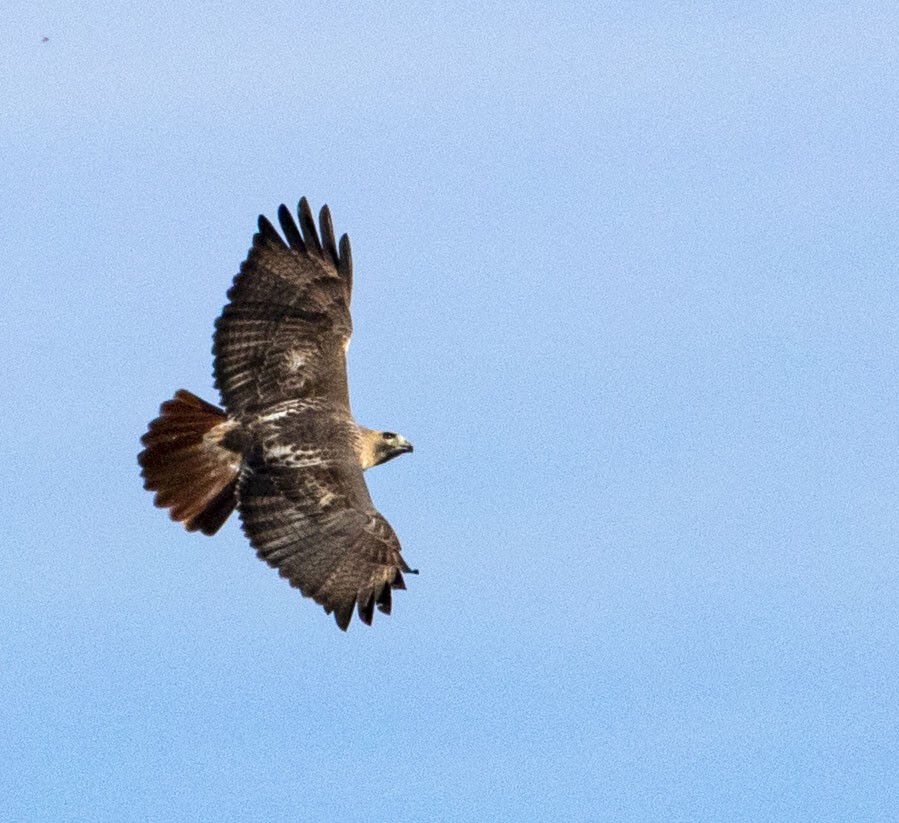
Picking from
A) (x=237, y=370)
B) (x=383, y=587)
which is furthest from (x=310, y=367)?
(x=383, y=587)

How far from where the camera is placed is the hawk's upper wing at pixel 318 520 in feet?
71.4

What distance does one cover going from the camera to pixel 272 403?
23391 mm

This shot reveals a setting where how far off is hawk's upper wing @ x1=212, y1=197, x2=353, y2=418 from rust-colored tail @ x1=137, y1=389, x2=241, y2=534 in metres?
0.34

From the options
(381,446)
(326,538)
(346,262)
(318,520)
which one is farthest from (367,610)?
(346,262)

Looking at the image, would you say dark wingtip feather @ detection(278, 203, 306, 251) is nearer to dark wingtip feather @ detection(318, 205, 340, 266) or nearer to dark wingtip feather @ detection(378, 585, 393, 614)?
dark wingtip feather @ detection(318, 205, 340, 266)

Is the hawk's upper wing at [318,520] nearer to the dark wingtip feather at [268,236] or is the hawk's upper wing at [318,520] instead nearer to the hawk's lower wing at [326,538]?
the hawk's lower wing at [326,538]

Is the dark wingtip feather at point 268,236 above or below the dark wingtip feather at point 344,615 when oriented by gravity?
above

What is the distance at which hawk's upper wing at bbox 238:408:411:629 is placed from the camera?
2175 centimetres

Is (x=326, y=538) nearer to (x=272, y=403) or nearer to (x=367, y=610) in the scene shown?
(x=367, y=610)

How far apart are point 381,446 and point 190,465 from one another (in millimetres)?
1815

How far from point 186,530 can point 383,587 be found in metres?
2.54

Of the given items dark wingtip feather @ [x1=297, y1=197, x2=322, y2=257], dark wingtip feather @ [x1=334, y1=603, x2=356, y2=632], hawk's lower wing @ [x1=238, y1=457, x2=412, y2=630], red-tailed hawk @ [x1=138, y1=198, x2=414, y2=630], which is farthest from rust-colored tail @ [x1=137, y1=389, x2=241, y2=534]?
dark wingtip feather @ [x1=334, y1=603, x2=356, y2=632]

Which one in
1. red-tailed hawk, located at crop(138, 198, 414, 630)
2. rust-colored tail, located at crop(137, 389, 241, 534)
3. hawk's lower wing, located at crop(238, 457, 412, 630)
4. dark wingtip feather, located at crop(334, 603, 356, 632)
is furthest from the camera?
rust-colored tail, located at crop(137, 389, 241, 534)

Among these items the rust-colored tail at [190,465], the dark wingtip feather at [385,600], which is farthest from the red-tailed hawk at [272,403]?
the dark wingtip feather at [385,600]
